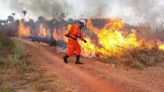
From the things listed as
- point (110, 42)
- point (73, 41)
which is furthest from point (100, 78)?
point (110, 42)

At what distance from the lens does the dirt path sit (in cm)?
992

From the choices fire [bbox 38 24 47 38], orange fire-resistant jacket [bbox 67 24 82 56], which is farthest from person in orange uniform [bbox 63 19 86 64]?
fire [bbox 38 24 47 38]

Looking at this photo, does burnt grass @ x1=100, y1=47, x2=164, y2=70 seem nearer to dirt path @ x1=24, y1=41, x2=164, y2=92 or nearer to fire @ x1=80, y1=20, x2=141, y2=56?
fire @ x1=80, y1=20, x2=141, y2=56

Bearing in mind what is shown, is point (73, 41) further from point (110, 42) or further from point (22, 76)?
point (22, 76)

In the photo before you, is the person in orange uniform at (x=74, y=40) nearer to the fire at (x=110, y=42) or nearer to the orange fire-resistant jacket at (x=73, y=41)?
the orange fire-resistant jacket at (x=73, y=41)

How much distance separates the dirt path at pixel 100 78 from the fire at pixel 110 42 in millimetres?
1484

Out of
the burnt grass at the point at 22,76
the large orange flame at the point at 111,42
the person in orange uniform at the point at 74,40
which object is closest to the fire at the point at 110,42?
the large orange flame at the point at 111,42

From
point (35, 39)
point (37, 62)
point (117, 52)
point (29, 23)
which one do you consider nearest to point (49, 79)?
point (37, 62)

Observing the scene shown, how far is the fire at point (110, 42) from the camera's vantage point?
16.0m

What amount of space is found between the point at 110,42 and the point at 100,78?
Answer: 551cm

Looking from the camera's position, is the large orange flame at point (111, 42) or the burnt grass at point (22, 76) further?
the large orange flame at point (111, 42)

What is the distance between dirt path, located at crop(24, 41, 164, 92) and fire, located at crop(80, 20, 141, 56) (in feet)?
4.87

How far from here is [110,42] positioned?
53.9 feet

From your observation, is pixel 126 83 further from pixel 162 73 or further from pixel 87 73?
pixel 162 73
